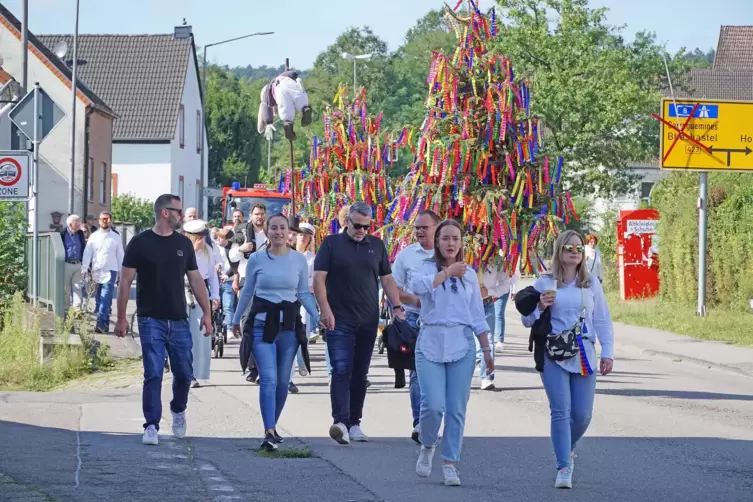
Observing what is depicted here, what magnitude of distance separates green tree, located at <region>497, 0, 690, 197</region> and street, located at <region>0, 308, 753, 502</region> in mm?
36108

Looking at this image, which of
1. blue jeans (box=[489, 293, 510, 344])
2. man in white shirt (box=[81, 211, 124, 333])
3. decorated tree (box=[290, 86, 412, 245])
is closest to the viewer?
blue jeans (box=[489, 293, 510, 344])

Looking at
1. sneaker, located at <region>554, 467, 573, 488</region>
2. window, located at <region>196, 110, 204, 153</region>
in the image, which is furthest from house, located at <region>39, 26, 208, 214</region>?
sneaker, located at <region>554, 467, 573, 488</region>

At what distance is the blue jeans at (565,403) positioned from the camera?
835cm

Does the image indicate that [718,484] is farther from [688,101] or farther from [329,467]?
[688,101]

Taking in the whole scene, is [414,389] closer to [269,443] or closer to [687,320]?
[269,443]

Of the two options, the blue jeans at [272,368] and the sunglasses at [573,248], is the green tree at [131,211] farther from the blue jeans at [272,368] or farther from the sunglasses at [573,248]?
the sunglasses at [573,248]

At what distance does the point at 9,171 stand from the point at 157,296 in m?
6.64

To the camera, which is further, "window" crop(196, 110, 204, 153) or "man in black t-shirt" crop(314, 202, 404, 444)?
"window" crop(196, 110, 204, 153)

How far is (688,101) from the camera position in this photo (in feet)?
86.7

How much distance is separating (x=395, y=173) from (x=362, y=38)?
25.7 meters

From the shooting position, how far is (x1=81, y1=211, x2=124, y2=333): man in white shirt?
21.0 metres

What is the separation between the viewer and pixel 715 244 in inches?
1077

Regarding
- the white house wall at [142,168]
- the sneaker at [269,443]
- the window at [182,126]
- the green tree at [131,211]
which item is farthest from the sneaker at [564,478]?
the window at [182,126]

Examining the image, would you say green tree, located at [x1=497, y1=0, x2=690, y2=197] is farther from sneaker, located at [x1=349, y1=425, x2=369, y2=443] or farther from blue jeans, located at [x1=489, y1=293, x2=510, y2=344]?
sneaker, located at [x1=349, y1=425, x2=369, y2=443]
